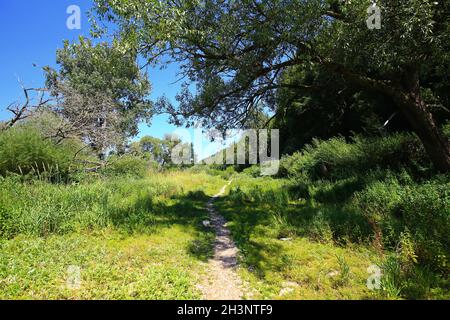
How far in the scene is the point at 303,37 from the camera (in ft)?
23.8

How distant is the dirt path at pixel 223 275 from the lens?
13.9 ft

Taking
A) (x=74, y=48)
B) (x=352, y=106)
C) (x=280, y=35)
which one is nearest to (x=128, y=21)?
(x=74, y=48)

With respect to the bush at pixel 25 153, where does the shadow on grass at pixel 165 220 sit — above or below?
below

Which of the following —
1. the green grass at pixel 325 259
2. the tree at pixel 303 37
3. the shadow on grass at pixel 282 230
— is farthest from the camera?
the tree at pixel 303 37

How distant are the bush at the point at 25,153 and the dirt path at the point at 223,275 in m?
7.10

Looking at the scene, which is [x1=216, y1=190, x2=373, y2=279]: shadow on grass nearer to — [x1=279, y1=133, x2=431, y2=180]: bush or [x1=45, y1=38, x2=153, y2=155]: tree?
[x1=279, y1=133, x2=431, y2=180]: bush

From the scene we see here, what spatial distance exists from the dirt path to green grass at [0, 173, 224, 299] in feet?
0.71

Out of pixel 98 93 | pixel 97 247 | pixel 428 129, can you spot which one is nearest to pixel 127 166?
pixel 98 93

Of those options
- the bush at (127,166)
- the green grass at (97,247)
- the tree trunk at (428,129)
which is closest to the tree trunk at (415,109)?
the tree trunk at (428,129)

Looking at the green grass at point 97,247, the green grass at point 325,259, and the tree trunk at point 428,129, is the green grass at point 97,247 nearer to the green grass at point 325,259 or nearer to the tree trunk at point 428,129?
the green grass at point 325,259

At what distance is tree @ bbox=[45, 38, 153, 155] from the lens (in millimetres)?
7491

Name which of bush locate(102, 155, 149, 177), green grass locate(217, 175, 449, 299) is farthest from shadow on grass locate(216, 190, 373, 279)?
bush locate(102, 155, 149, 177)
